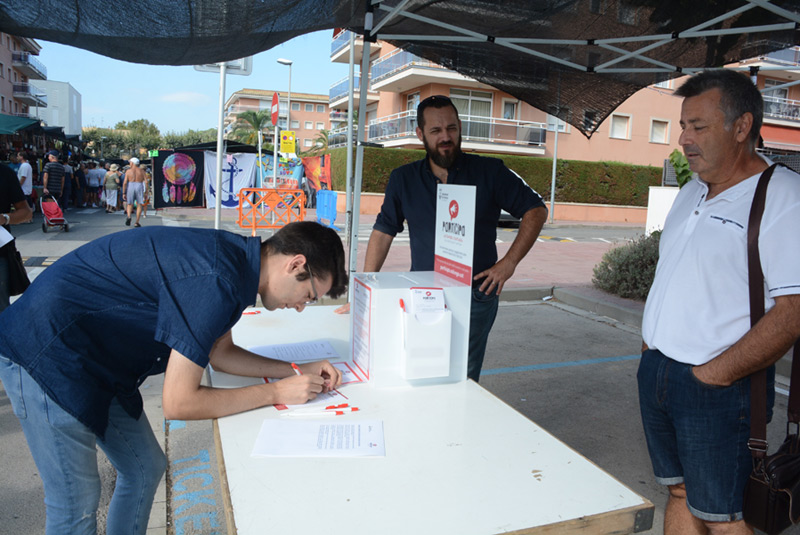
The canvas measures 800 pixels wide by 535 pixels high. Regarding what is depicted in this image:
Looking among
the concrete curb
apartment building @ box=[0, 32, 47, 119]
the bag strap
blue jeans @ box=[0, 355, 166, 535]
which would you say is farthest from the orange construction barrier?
apartment building @ box=[0, 32, 47, 119]

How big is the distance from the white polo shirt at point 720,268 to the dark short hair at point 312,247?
45.8 inches

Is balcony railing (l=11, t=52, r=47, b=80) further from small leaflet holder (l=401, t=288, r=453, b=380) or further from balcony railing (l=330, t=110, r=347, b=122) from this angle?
small leaflet holder (l=401, t=288, r=453, b=380)

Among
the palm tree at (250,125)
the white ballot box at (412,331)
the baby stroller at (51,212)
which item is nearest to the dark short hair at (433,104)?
the white ballot box at (412,331)

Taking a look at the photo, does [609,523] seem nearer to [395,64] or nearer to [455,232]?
[455,232]

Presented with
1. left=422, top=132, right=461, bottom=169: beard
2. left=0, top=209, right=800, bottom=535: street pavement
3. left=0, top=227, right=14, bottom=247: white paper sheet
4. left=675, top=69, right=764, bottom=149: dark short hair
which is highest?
left=675, top=69, right=764, bottom=149: dark short hair

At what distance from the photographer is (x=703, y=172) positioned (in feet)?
6.30

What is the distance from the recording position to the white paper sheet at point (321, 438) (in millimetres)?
1572

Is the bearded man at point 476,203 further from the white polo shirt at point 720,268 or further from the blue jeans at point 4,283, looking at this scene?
the blue jeans at point 4,283

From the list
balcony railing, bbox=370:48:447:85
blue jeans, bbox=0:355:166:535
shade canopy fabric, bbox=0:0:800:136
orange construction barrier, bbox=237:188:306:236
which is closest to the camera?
blue jeans, bbox=0:355:166:535

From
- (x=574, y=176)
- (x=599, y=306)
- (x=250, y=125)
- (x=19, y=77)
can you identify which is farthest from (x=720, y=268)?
(x=19, y=77)

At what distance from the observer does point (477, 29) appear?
3883 mm

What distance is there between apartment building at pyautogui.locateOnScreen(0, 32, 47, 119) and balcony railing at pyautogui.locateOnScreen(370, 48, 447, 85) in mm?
31173

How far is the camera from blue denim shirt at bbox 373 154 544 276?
3082 mm

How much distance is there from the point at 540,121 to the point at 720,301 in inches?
1100
